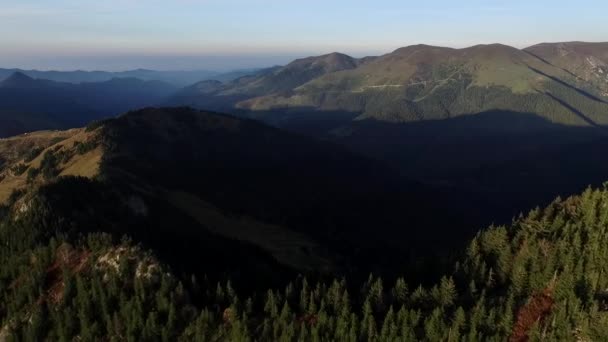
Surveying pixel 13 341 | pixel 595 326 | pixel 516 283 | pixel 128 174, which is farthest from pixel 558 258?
pixel 128 174

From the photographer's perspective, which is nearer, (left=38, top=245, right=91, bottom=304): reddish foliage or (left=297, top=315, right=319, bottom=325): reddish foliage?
(left=297, top=315, right=319, bottom=325): reddish foliage

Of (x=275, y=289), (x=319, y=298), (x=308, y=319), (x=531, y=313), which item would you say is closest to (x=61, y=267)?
(x=275, y=289)

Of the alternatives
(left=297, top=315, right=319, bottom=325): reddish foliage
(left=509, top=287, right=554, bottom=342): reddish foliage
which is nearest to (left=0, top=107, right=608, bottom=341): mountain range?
(left=509, top=287, right=554, bottom=342): reddish foliage

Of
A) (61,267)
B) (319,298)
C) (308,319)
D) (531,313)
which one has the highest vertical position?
(531,313)

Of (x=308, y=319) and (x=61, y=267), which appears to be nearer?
(x=308, y=319)

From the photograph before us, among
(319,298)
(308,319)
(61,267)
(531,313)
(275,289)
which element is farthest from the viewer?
(275,289)

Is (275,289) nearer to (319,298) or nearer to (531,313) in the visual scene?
(319,298)

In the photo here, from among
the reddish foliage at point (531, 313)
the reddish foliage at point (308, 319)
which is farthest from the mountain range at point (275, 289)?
the reddish foliage at point (308, 319)

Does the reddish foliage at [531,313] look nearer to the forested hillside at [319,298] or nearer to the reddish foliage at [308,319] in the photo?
the forested hillside at [319,298]

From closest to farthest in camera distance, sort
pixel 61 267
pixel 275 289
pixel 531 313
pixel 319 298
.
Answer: pixel 531 313 < pixel 319 298 < pixel 61 267 < pixel 275 289

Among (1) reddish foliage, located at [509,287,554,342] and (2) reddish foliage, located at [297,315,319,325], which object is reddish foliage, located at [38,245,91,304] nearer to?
(2) reddish foliage, located at [297,315,319,325]
